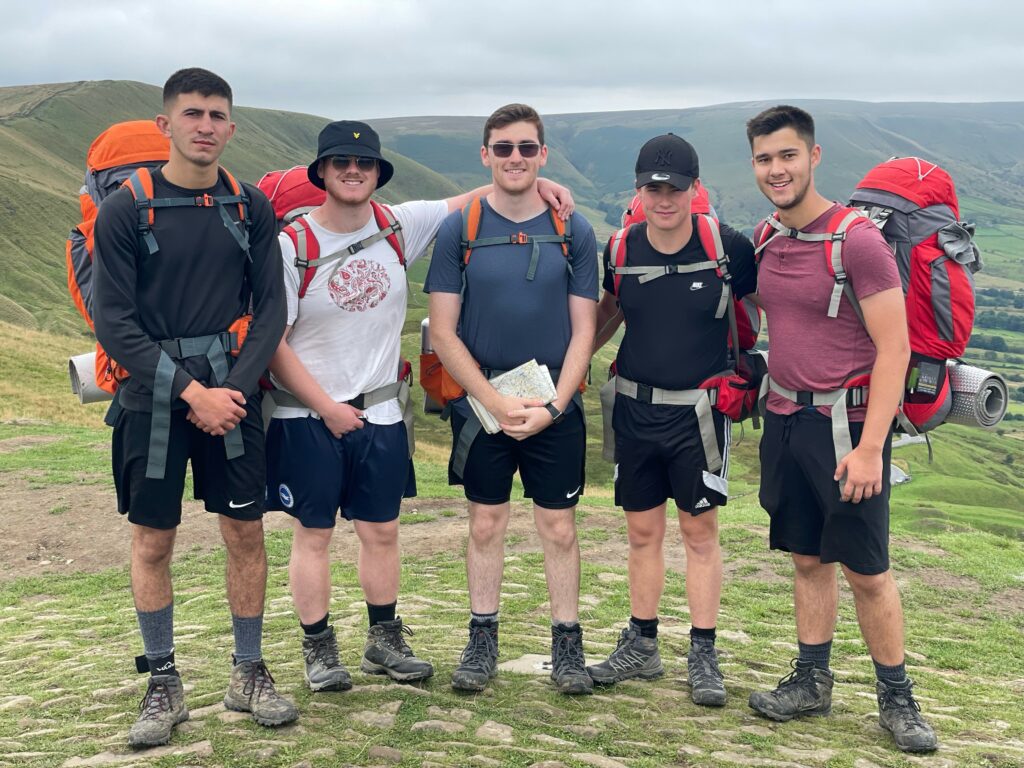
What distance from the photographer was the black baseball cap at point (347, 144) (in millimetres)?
7293

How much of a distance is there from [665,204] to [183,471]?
4.50 meters

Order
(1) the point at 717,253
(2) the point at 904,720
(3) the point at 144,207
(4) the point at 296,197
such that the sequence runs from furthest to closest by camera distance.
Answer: (4) the point at 296,197 → (1) the point at 717,253 → (2) the point at 904,720 → (3) the point at 144,207

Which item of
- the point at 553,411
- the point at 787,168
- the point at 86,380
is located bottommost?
the point at 553,411

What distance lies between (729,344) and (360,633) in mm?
5050

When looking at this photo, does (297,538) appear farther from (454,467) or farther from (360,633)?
(360,633)

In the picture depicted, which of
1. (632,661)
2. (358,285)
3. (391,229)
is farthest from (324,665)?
(391,229)

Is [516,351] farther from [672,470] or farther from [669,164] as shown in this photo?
[669,164]

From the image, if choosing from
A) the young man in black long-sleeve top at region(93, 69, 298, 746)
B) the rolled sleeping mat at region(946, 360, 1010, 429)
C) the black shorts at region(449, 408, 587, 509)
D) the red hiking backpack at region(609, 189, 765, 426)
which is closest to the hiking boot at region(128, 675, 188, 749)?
the young man in black long-sleeve top at region(93, 69, 298, 746)

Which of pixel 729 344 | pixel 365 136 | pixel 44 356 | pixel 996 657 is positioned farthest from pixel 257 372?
pixel 44 356

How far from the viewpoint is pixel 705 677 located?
777cm

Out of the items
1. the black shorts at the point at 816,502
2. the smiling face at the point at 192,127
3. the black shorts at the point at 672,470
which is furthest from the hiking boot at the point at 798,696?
the smiling face at the point at 192,127

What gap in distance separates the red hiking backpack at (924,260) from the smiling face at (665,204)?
74cm

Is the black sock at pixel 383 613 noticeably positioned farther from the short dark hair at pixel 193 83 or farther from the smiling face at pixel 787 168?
the smiling face at pixel 787 168

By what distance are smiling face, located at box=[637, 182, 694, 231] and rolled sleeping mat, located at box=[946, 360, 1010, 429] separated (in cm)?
254
